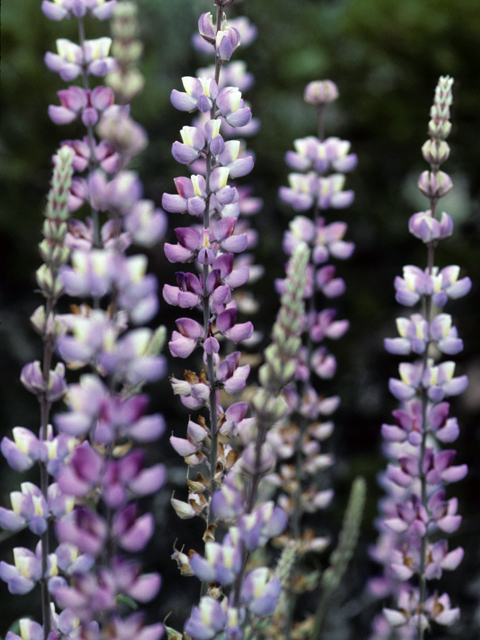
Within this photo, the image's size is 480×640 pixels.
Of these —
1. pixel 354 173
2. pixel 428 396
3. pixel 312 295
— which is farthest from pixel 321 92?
pixel 354 173

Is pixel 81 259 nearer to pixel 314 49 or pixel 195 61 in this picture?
pixel 314 49

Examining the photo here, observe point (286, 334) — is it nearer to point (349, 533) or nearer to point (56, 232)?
point (56, 232)

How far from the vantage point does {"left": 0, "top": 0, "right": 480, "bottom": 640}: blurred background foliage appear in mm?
1795

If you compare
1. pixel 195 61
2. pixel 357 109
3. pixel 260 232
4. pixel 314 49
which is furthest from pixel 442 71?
Answer: pixel 195 61

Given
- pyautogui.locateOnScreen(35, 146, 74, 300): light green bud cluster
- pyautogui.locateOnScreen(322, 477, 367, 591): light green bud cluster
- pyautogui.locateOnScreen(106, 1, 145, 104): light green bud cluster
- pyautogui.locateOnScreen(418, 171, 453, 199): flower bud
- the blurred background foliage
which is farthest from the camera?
the blurred background foliage

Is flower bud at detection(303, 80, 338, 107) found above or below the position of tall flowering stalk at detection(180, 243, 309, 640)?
above

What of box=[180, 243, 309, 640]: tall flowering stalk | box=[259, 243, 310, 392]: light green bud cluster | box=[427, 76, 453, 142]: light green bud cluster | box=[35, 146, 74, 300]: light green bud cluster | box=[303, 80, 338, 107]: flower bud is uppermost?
box=[303, 80, 338, 107]: flower bud

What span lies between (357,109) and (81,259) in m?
1.75

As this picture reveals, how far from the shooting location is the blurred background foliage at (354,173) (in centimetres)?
179

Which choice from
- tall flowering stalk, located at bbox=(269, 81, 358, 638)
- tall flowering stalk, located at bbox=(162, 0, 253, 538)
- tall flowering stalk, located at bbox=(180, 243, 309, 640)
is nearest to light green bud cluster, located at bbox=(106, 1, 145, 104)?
tall flowering stalk, located at bbox=(180, 243, 309, 640)

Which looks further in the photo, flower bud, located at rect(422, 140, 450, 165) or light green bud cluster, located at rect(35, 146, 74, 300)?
flower bud, located at rect(422, 140, 450, 165)

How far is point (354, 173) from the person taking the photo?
2006 mm

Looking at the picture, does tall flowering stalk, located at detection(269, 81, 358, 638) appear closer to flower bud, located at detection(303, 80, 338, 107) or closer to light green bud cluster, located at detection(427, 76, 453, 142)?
flower bud, located at detection(303, 80, 338, 107)

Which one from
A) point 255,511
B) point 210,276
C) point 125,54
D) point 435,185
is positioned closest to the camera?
point 125,54
